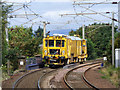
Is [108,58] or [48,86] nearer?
[48,86]

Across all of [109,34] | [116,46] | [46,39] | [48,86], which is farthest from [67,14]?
[109,34]

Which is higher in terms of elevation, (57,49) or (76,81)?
(57,49)

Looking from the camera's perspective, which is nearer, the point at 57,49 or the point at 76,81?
the point at 76,81

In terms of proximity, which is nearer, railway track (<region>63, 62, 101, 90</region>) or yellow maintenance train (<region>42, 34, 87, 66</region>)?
railway track (<region>63, 62, 101, 90</region>)

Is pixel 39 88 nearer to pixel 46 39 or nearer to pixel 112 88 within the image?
pixel 112 88

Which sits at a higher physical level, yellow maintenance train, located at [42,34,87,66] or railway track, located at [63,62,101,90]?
yellow maintenance train, located at [42,34,87,66]

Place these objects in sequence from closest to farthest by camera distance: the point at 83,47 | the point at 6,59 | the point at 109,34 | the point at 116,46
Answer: the point at 6,59 < the point at 116,46 < the point at 83,47 < the point at 109,34

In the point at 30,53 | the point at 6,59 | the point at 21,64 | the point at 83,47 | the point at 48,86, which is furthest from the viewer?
the point at 83,47

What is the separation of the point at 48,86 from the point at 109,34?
34910mm

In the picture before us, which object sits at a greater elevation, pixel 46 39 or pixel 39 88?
pixel 46 39

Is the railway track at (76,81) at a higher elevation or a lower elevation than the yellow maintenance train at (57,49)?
lower

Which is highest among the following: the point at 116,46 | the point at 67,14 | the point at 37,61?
the point at 67,14

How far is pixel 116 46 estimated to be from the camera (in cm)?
2308

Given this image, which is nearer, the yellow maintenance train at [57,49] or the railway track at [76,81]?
the railway track at [76,81]
